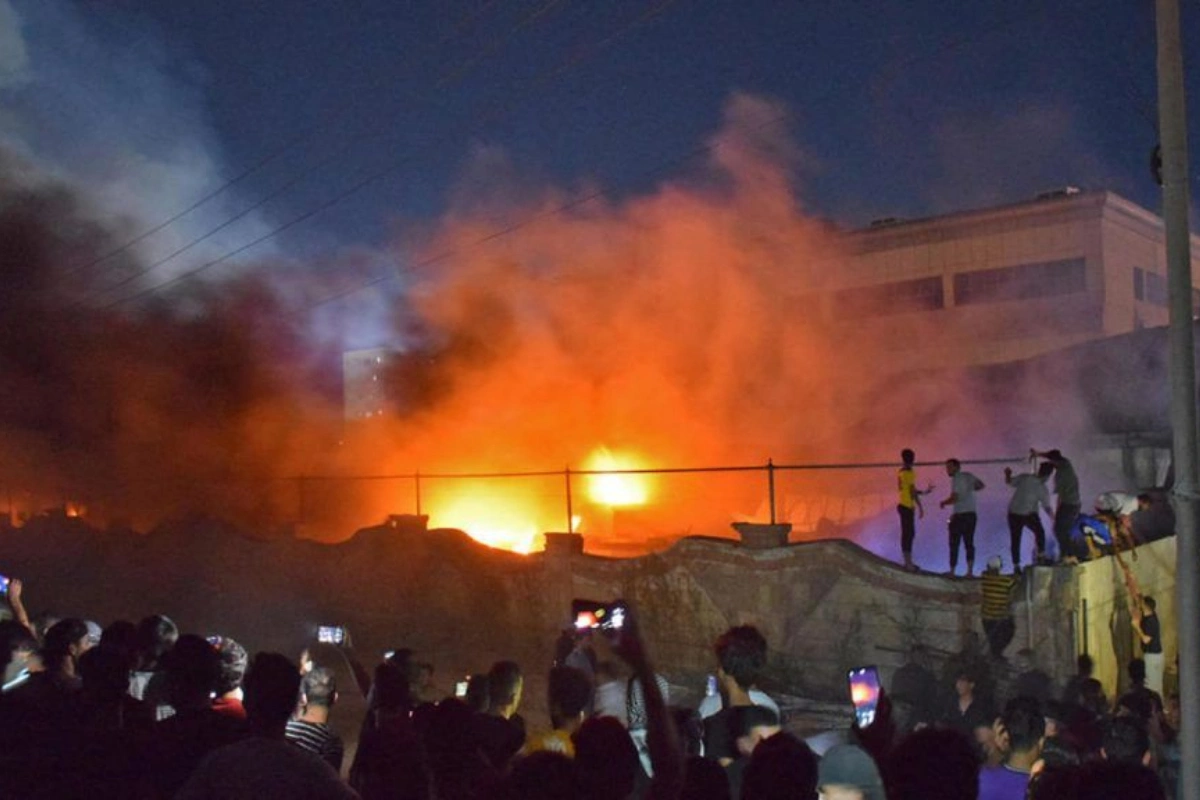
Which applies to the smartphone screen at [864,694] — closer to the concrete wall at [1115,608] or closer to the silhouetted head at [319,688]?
the silhouetted head at [319,688]

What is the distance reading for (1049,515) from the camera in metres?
10.6

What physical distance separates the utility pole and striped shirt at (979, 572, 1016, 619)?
5.24 metres

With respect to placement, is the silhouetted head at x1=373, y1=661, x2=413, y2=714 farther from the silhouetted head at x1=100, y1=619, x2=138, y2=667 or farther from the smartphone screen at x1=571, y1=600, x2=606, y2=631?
the silhouetted head at x1=100, y1=619, x2=138, y2=667

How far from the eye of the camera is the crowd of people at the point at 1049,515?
946 cm

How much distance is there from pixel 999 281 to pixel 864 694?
24832 mm

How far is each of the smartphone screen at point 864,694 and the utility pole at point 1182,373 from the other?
1026 mm

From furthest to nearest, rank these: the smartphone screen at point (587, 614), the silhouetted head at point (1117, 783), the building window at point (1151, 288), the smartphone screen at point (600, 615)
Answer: the building window at point (1151, 288), the smartphone screen at point (587, 614), the smartphone screen at point (600, 615), the silhouetted head at point (1117, 783)

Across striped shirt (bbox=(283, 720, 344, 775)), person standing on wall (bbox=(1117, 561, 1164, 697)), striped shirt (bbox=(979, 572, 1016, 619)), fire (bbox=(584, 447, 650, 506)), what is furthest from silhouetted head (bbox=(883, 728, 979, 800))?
fire (bbox=(584, 447, 650, 506))

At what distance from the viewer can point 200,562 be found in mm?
18578

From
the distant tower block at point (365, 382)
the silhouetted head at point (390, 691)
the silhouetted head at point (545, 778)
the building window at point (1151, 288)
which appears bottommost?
the silhouetted head at point (390, 691)

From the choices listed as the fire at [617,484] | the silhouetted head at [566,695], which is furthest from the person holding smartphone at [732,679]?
the fire at [617,484]

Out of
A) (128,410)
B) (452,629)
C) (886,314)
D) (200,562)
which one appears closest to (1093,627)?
(452,629)

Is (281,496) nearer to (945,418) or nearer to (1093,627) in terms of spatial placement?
(945,418)

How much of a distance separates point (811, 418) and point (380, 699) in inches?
709
